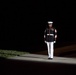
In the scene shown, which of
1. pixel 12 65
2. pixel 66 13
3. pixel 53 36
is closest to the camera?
pixel 12 65

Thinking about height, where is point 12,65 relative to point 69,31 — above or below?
below

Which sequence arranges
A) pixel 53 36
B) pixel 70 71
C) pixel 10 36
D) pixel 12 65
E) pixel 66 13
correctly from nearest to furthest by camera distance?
pixel 70 71, pixel 12 65, pixel 53 36, pixel 10 36, pixel 66 13

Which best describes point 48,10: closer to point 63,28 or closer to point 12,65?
point 63,28

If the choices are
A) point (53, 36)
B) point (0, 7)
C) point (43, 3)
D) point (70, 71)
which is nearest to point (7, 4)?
point (0, 7)

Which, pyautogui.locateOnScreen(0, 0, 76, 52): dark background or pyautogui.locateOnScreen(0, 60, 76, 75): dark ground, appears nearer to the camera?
pyautogui.locateOnScreen(0, 60, 76, 75): dark ground

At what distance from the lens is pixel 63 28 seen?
104ft

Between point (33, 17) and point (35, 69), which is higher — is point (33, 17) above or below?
above

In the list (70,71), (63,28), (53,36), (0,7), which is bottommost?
(70,71)

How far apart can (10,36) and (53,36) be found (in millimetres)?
15596

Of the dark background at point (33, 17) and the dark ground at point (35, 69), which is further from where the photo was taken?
the dark background at point (33, 17)

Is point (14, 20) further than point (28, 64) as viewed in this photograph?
Yes

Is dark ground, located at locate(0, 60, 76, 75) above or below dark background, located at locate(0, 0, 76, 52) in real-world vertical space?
below

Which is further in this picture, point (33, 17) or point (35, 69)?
point (33, 17)

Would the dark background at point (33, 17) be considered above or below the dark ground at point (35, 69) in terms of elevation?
above
